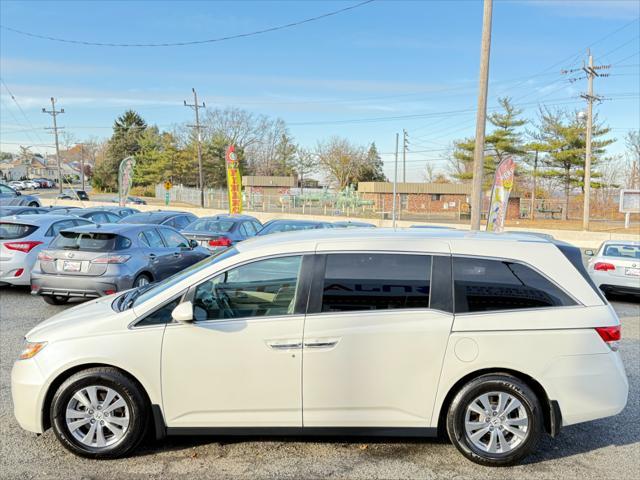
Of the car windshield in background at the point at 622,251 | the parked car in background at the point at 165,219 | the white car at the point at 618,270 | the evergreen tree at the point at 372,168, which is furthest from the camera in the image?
the evergreen tree at the point at 372,168

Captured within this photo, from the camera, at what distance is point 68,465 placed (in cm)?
360

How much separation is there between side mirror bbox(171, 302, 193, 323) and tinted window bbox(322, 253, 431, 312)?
92 centimetres

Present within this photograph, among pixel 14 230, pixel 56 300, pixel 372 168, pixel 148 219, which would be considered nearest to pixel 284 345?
pixel 56 300

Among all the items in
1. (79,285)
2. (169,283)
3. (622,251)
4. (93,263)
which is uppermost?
(169,283)

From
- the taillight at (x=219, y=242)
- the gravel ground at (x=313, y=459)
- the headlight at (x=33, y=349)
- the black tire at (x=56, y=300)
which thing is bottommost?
the black tire at (x=56, y=300)

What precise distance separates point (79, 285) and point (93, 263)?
39 cm

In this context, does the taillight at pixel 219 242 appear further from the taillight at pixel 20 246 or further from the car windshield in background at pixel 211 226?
the taillight at pixel 20 246

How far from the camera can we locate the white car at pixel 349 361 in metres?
3.60

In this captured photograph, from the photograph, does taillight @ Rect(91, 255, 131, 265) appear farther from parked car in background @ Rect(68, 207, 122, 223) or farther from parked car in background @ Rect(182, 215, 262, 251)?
parked car in background @ Rect(68, 207, 122, 223)

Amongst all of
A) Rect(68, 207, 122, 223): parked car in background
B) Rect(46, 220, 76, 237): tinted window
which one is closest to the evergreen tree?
Rect(68, 207, 122, 223): parked car in background

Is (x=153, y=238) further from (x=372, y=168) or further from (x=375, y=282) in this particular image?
(x=372, y=168)

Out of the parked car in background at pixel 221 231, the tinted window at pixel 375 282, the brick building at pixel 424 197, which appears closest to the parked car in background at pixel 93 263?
the parked car in background at pixel 221 231

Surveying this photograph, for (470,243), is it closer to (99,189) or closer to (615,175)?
(615,175)

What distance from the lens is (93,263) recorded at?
8.00 meters
